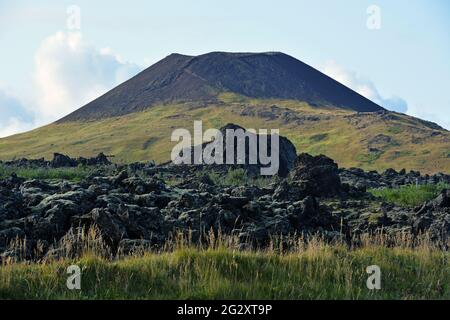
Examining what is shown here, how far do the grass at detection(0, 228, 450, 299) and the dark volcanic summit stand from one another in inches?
5679

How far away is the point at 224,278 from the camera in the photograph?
354 inches

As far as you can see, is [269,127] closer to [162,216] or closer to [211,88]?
[211,88]

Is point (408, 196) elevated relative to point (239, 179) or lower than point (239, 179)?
lower

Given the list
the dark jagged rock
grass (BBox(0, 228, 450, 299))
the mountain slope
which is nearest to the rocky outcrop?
grass (BBox(0, 228, 450, 299))

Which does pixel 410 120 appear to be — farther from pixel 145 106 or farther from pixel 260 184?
pixel 260 184

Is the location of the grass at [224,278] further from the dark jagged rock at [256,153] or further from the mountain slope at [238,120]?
the mountain slope at [238,120]

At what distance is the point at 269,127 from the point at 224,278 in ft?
360

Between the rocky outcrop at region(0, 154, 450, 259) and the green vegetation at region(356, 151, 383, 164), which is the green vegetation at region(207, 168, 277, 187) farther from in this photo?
the green vegetation at region(356, 151, 383, 164)

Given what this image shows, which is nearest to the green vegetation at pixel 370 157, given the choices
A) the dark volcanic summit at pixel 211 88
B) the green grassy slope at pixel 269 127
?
the green grassy slope at pixel 269 127

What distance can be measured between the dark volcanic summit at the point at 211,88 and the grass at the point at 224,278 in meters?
144

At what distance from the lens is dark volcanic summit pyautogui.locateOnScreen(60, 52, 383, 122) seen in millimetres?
163125

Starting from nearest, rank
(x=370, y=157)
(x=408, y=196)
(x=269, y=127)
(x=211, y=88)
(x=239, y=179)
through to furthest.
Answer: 1. (x=408, y=196)
2. (x=239, y=179)
3. (x=370, y=157)
4. (x=269, y=127)
5. (x=211, y=88)

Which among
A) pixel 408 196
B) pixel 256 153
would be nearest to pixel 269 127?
pixel 256 153
